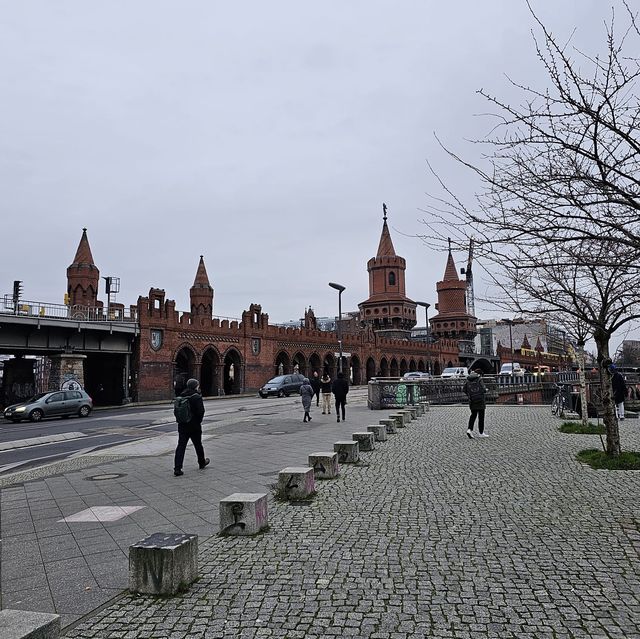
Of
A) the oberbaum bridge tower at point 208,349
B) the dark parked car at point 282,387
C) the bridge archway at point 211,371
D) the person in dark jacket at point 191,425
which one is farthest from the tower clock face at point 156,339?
the person in dark jacket at point 191,425

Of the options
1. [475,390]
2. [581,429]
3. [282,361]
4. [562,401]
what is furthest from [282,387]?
[581,429]

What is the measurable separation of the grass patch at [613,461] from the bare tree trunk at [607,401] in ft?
0.59

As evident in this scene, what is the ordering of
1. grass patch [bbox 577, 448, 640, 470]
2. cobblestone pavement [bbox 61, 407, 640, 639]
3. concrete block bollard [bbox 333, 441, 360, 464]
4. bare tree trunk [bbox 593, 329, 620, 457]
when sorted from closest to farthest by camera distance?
cobblestone pavement [bbox 61, 407, 640, 639] < grass patch [bbox 577, 448, 640, 470] < bare tree trunk [bbox 593, 329, 620, 457] < concrete block bollard [bbox 333, 441, 360, 464]

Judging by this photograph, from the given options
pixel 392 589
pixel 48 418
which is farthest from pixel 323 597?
pixel 48 418

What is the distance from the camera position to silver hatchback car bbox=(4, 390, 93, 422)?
78.1ft

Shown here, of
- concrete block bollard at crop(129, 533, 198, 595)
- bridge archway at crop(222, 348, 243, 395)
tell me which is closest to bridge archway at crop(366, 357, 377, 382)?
bridge archway at crop(222, 348, 243, 395)

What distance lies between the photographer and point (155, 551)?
14.3 feet

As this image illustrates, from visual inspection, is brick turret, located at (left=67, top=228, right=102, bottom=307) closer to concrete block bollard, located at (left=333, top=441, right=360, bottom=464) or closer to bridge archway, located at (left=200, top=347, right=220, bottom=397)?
bridge archway, located at (left=200, top=347, right=220, bottom=397)

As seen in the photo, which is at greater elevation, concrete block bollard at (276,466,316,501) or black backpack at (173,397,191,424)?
black backpack at (173,397,191,424)

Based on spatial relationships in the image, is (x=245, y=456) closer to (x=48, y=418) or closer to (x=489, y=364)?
(x=48, y=418)

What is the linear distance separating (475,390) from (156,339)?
98.5 ft

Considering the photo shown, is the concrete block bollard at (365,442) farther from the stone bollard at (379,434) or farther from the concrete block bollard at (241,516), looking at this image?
the concrete block bollard at (241,516)

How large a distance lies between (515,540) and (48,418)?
970 inches

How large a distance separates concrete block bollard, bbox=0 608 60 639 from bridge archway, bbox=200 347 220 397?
134ft
